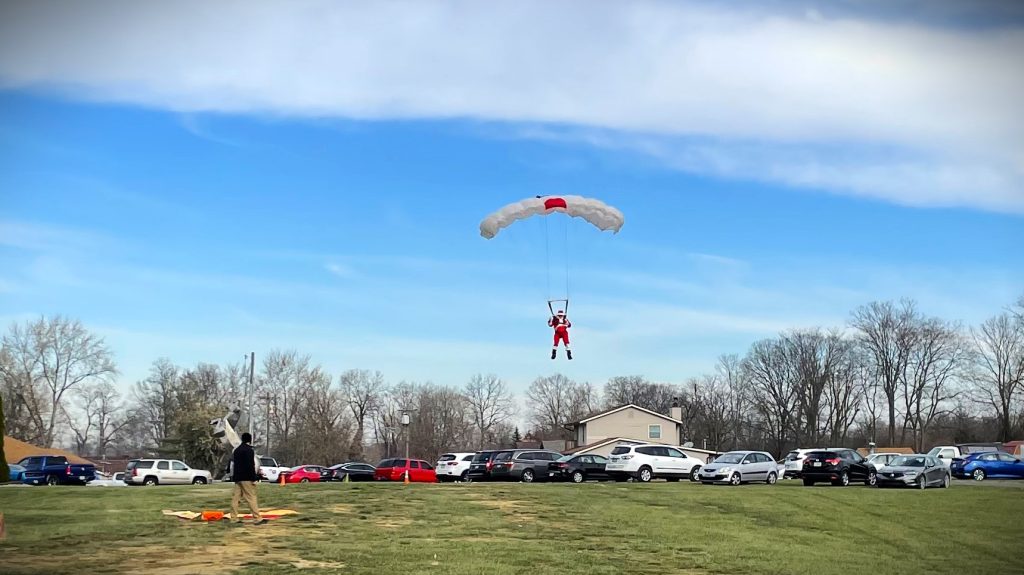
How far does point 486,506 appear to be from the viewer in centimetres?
2381

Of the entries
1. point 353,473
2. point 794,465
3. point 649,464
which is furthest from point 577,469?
point 353,473

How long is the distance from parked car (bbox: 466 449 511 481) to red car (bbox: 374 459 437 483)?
141 inches

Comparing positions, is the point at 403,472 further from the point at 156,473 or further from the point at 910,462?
the point at 910,462

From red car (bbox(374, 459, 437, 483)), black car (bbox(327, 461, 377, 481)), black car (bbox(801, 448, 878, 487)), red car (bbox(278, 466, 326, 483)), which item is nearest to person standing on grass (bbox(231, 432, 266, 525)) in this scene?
black car (bbox(801, 448, 878, 487))

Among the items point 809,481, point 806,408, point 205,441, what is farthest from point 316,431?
point 809,481

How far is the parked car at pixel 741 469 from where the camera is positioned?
36031 millimetres

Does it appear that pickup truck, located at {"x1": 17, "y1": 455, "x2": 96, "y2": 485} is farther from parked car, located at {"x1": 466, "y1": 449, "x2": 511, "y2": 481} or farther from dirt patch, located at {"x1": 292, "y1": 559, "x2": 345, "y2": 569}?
dirt patch, located at {"x1": 292, "y1": 559, "x2": 345, "y2": 569}

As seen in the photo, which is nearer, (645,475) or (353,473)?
(645,475)

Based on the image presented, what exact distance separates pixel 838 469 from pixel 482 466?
49.1 ft

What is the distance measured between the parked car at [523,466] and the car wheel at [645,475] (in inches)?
144

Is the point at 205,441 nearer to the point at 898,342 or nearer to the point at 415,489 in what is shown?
the point at 415,489

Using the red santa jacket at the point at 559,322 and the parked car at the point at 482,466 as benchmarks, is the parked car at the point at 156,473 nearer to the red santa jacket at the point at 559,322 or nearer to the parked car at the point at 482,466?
the parked car at the point at 482,466

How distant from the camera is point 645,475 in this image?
38.5 m

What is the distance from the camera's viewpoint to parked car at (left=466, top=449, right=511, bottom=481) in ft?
129
